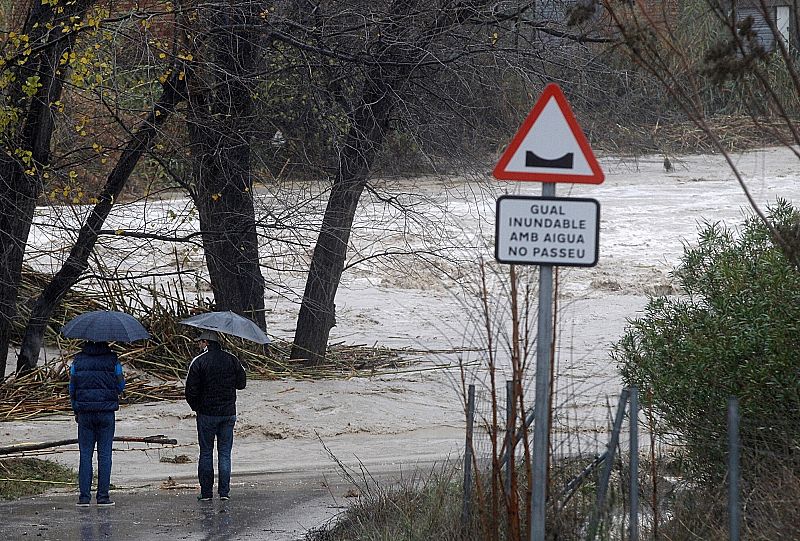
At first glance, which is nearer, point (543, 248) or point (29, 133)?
point (543, 248)

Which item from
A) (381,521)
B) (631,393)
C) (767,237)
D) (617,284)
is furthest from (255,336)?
(617,284)

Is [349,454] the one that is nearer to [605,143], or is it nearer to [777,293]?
[605,143]

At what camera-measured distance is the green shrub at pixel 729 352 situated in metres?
7.58

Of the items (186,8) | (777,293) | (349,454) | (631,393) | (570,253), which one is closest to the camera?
(570,253)

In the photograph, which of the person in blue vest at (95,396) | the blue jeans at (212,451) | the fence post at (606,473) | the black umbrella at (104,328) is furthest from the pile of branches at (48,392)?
the fence post at (606,473)

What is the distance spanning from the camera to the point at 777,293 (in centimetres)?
785

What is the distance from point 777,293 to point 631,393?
2.28m

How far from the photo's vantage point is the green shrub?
758 centimetres

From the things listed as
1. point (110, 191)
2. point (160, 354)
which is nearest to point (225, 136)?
point (110, 191)

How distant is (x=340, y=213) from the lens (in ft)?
56.1

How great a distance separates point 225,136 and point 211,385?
356 centimetres

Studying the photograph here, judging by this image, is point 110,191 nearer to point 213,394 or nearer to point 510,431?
point 213,394

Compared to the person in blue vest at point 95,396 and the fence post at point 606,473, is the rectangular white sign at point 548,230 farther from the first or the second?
the person in blue vest at point 95,396

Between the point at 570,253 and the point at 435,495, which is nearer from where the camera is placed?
the point at 570,253
